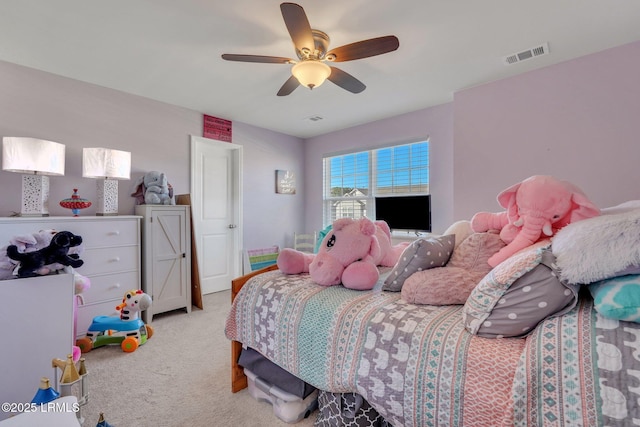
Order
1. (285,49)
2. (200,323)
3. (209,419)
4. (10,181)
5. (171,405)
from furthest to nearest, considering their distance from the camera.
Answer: (200,323) → (10,181) → (285,49) → (171,405) → (209,419)

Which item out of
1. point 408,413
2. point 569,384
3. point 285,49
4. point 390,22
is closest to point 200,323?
point 408,413

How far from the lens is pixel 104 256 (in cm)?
270

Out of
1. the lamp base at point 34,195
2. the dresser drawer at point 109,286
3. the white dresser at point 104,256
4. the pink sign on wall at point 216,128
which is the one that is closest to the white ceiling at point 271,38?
the pink sign on wall at point 216,128

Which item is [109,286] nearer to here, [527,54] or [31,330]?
[31,330]

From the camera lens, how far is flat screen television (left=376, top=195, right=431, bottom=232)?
356cm

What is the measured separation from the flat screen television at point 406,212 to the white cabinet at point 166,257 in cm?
248

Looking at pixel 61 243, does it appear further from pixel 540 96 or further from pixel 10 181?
pixel 540 96

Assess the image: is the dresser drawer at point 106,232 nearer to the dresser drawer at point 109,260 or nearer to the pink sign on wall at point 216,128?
the dresser drawer at point 109,260

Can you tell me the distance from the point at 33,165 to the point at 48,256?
1332mm

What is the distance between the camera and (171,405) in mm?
1674

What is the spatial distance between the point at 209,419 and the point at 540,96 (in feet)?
11.9

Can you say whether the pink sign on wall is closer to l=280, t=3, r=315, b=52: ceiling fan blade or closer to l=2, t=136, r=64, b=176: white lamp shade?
l=2, t=136, r=64, b=176: white lamp shade

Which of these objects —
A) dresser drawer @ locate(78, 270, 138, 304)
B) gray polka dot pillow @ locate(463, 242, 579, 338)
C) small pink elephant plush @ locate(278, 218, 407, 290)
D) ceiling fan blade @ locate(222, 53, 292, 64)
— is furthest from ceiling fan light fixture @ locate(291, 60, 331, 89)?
dresser drawer @ locate(78, 270, 138, 304)

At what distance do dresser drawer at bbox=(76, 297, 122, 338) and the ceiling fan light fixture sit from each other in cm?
268
